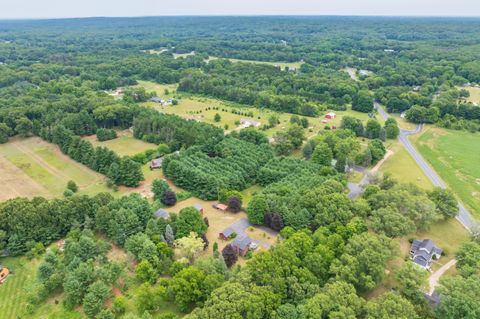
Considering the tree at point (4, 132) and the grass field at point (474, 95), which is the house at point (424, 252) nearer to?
the grass field at point (474, 95)

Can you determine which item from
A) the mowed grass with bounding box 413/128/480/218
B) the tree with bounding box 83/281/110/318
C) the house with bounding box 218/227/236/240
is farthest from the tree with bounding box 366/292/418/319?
the mowed grass with bounding box 413/128/480/218

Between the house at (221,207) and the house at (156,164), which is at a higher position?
the house at (156,164)

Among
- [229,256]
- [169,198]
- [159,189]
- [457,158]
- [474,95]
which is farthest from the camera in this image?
[474,95]

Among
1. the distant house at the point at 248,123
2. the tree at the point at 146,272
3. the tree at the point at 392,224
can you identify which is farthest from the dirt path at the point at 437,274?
the distant house at the point at 248,123

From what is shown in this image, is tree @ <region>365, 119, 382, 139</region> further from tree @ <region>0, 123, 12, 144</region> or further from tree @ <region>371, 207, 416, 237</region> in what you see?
tree @ <region>0, 123, 12, 144</region>

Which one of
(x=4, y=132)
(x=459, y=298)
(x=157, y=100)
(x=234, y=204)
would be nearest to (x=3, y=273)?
(x=234, y=204)

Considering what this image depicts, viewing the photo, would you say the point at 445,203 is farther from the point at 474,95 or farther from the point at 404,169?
the point at 474,95
